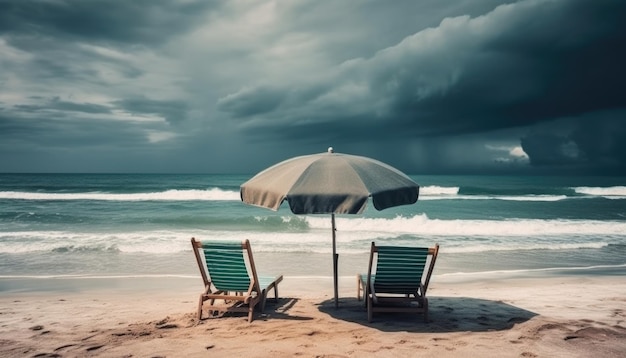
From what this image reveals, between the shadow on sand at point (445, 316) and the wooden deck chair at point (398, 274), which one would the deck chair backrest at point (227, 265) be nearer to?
the shadow on sand at point (445, 316)

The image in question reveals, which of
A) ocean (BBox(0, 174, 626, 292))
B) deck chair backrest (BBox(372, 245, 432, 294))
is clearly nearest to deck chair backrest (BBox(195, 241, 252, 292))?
deck chair backrest (BBox(372, 245, 432, 294))

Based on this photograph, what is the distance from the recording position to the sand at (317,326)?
4340 millimetres

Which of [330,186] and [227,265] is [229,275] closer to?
[227,265]

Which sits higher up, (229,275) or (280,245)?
(229,275)

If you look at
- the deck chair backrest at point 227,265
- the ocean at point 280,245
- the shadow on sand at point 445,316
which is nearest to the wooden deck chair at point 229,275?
the deck chair backrest at point 227,265

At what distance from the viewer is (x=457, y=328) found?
5000 millimetres

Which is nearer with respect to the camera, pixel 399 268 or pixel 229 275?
pixel 399 268

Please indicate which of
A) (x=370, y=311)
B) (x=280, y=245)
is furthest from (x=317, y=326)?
(x=280, y=245)

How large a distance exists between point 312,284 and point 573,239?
37.0 ft

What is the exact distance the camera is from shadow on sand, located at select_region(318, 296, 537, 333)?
5.04m

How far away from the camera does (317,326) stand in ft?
Result: 16.5

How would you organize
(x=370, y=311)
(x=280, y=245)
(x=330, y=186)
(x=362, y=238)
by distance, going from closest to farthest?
(x=330, y=186), (x=370, y=311), (x=280, y=245), (x=362, y=238)

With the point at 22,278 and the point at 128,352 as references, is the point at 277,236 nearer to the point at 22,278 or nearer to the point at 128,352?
the point at 22,278

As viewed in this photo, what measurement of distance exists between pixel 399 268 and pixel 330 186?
1.60m
